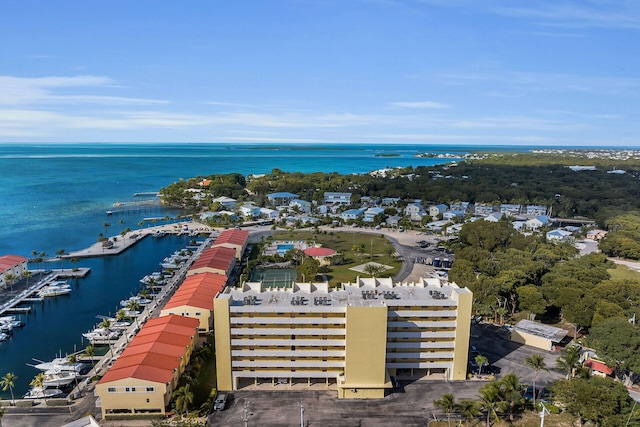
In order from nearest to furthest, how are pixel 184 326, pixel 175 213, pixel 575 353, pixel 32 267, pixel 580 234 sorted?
pixel 575 353 → pixel 184 326 → pixel 32 267 → pixel 580 234 → pixel 175 213

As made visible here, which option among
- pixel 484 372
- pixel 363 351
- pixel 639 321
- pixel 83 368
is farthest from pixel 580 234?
pixel 83 368

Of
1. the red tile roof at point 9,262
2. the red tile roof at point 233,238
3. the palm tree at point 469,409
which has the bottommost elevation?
the palm tree at point 469,409

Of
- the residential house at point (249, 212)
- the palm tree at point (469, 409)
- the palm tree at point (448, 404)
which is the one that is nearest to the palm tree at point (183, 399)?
the palm tree at point (448, 404)

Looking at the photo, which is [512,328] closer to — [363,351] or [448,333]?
[448,333]

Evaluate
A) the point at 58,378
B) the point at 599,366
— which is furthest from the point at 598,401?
the point at 58,378

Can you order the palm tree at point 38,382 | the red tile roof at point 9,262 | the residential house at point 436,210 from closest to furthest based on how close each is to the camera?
the palm tree at point 38,382, the red tile roof at point 9,262, the residential house at point 436,210

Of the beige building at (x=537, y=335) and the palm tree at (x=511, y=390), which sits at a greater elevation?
the palm tree at (x=511, y=390)

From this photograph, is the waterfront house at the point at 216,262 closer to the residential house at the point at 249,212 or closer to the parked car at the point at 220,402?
the parked car at the point at 220,402

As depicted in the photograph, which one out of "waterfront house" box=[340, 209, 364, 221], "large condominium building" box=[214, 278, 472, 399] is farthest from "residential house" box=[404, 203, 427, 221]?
"large condominium building" box=[214, 278, 472, 399]
